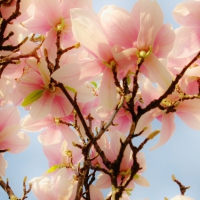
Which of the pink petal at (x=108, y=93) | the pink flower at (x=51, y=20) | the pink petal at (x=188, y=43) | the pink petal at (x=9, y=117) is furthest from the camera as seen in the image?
the pink petal at (x=9, y=117)

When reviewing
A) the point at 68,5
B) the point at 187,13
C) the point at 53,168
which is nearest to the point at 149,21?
the point at 187,13

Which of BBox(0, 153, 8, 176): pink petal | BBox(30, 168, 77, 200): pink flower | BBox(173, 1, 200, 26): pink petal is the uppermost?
BBox(173, 1, 200, 26): pink petal

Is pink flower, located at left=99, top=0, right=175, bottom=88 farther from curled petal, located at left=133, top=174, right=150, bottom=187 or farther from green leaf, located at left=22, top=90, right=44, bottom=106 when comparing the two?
curled petal, located at left=133, top=174, right=150, bottom=187

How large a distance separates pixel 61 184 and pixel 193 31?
34.5 inches

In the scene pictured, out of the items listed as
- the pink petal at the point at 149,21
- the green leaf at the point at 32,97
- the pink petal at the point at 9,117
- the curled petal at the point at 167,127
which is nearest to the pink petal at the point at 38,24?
the green leaf at the point at 32,97

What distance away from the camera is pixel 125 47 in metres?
1.02

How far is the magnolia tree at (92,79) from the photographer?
3.28ft

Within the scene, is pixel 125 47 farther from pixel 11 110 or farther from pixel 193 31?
Answer: pixel 11 110

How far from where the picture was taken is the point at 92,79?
1.14 m

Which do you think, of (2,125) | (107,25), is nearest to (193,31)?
(107,25)

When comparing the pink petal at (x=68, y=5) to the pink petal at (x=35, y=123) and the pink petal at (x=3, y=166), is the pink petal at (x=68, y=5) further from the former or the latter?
the pink petal at (x=3, y=166)

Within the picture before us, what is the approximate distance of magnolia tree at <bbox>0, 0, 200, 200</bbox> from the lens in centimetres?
100

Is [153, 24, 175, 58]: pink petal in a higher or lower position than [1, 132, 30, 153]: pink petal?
higher

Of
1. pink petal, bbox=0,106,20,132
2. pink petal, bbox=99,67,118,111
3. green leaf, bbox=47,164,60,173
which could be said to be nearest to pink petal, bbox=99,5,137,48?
pink petal, bbox=99,67,118,111
